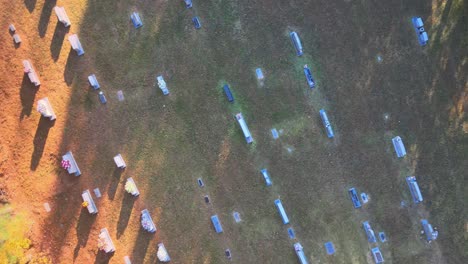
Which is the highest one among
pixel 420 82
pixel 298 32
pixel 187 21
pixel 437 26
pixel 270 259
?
pixel 187 21

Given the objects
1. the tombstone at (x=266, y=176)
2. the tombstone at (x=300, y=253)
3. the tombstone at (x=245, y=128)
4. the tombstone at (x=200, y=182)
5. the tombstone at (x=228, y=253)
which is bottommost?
the tombstone at (x=300, y=253)

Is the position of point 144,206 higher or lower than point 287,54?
lower

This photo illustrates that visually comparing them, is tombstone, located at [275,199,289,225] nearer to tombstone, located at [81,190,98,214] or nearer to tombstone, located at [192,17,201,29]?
tombstone, located at [81,190,98,214]

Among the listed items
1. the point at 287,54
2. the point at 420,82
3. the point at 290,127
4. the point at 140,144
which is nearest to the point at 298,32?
the point at 287,54

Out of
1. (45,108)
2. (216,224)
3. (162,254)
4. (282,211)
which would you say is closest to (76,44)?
(45,108)

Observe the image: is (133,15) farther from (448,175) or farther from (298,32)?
(448,175)

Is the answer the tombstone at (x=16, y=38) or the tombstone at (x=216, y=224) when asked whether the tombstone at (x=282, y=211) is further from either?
the tombstone at (x=16, y=38)

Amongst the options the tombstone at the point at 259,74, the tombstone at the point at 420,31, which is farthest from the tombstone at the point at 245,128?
the tombstone at the point at 420,31
